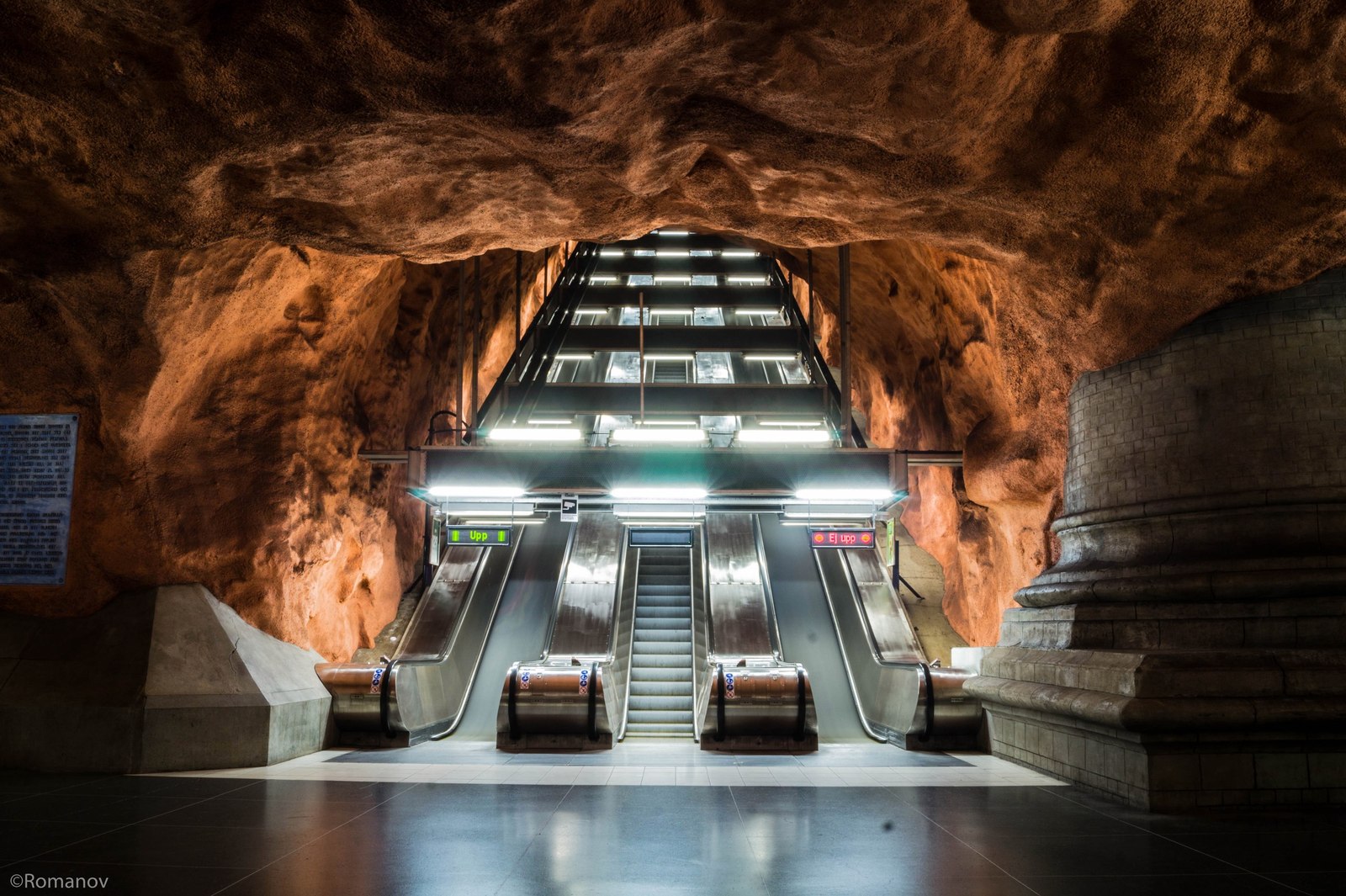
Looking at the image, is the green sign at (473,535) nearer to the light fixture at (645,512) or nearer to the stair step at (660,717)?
the light fixture at (645,512)

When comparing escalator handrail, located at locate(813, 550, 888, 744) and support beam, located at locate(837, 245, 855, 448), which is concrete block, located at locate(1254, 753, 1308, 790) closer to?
escalator handrail, located at locate(813, 550, 888, 744)

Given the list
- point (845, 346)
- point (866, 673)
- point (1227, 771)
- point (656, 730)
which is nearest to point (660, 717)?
point (656, 730)

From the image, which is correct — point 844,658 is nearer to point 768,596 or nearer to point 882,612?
point 882,612

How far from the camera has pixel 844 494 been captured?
10219 mm

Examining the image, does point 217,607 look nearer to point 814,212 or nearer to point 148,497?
point 148,497

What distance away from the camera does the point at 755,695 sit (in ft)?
28.9

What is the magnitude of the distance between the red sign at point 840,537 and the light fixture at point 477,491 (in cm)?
366

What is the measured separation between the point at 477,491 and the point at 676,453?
2.41m

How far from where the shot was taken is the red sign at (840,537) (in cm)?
1070

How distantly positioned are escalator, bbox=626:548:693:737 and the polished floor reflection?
147 inches

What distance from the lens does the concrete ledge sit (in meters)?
6.92

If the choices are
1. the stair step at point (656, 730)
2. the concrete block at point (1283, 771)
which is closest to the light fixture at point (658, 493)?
the stair step at point (656, 730)

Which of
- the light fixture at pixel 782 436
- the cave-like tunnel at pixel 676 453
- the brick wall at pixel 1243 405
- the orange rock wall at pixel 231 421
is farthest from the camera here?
the light fixture at pixel 782 436

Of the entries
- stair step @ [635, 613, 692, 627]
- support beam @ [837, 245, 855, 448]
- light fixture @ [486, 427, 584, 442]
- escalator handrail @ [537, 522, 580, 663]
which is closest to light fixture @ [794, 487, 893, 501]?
support beam @ [837, 245, 855, 448]
